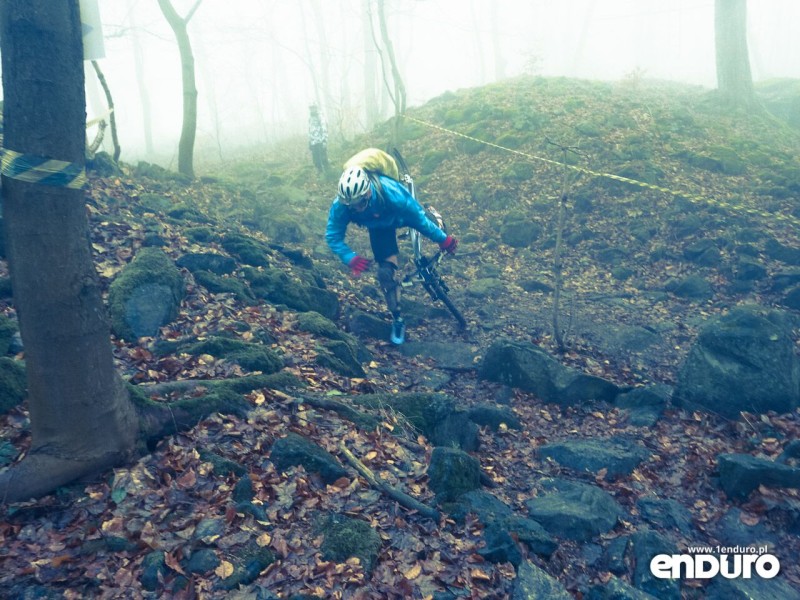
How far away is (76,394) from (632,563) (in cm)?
418

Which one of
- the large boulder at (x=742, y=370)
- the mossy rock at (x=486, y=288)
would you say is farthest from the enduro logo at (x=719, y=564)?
the mossy rock at (x=486, y=288)

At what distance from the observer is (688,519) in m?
4.67

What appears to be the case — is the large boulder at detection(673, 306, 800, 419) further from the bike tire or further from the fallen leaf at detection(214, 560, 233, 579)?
the fallen leaf at detection(214, 560, 233, 579)

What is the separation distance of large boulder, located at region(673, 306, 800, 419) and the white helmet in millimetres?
4628

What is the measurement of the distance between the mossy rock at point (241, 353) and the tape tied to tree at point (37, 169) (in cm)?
272

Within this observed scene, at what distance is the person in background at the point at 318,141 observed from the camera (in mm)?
17562

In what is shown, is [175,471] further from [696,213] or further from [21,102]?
[696,213]

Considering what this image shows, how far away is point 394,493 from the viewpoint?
168 inches

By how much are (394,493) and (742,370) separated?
457cm

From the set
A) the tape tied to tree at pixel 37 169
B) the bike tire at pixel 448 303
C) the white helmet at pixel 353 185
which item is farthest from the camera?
the bike tire at pixel 448 303

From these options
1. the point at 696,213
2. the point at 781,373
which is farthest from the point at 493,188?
the point at 781,373

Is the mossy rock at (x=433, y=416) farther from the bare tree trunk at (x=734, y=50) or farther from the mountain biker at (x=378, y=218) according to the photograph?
the bare tree trunk at (x=734, y=50)

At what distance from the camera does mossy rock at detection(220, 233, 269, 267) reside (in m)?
8.70

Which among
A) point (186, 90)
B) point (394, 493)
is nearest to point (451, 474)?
point (394, 493)
